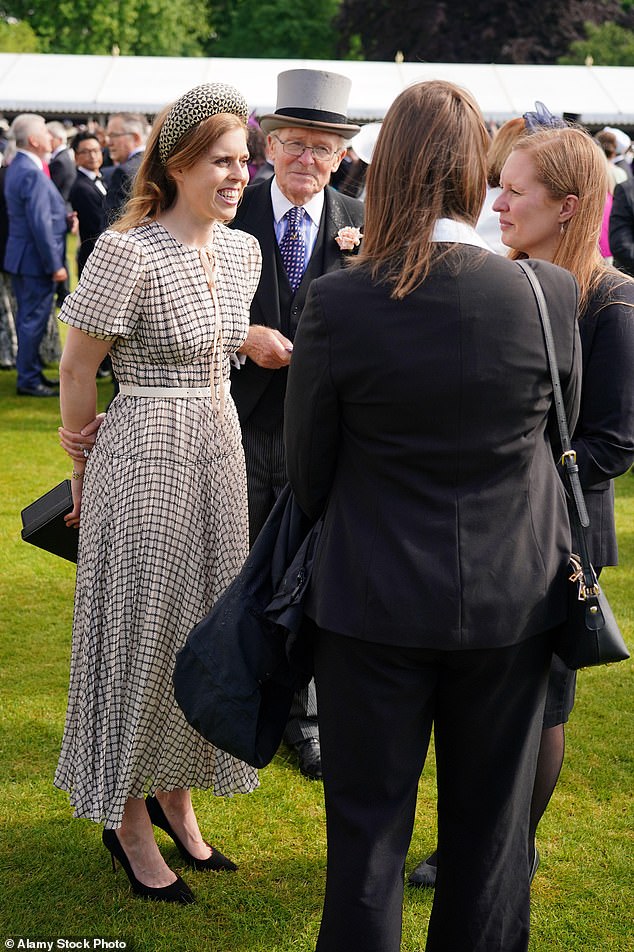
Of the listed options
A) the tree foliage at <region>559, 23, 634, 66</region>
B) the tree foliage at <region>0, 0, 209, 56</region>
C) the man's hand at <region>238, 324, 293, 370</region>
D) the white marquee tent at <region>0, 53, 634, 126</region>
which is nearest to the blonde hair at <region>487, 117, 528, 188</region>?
the man's hand at <region>238, 324, 293, 370</region>

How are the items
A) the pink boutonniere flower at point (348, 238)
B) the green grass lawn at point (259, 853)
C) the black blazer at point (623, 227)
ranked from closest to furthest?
the green grass lawn at point (259, 853) < the pink boutonniere flower at point (348, 238) < the black blazer at point (623, 227)

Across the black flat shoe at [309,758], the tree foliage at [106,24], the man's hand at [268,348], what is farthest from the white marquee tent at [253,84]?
the tree foliage at [106,24]

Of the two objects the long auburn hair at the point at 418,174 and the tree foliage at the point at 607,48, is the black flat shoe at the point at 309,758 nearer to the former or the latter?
the long auburn hair at the point at 418,174

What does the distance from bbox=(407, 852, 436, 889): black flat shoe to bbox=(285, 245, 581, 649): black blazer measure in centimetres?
144

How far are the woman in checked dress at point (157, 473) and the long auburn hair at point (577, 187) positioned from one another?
0.82 meters

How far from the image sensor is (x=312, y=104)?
3936 millimetres

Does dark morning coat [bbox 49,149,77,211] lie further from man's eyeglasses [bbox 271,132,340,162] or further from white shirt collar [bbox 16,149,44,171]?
man's eyeglasses [bbox 271,132,340,162]

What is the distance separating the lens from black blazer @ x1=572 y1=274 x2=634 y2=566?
2779 mm

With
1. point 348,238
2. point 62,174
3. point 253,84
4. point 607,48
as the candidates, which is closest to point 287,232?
point 348,238

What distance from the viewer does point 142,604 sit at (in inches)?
120

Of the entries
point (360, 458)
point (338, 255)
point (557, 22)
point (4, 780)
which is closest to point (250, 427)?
point (338, 255)

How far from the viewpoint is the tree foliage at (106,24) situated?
44938 millimetres

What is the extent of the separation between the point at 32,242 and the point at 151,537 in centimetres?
828

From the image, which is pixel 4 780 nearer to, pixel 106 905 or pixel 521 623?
pixel 106 905
